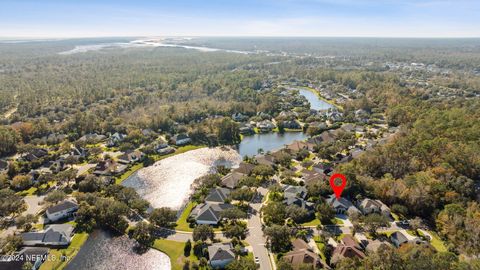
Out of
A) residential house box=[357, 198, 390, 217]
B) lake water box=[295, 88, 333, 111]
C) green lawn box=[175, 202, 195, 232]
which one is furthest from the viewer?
lake water box=[295, 88, 333, 111]

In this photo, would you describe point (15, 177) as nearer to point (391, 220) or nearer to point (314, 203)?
point (314, 203)

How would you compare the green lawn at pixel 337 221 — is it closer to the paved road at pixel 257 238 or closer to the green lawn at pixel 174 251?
the paved road at pixel 257 238

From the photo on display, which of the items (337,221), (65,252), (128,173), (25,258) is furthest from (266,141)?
(25,258)

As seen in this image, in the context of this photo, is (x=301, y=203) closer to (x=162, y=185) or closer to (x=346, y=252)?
(x=346, y=252)

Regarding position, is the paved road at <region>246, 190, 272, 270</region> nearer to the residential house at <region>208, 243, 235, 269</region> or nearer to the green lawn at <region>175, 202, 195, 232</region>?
the residential house at <region>208, 243, 235, 269</region>

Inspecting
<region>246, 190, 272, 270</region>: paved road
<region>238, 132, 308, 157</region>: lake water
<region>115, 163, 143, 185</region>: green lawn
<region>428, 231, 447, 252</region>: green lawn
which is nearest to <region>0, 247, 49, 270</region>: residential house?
<region>115, 163, 143, 185</region>: green lawn

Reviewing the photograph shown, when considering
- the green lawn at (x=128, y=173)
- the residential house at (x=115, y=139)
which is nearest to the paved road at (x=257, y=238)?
the green lawn at (x=128, y=173)
